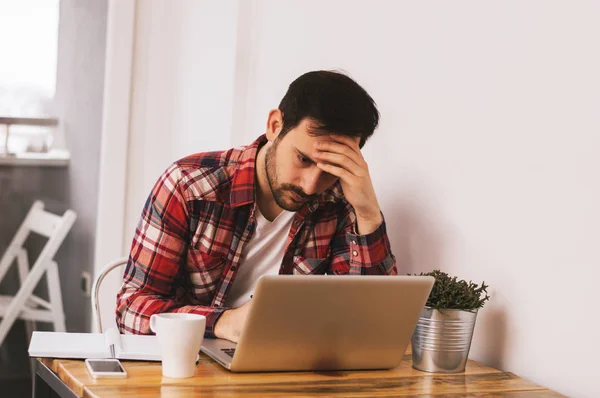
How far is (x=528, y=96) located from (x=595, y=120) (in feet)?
0.59

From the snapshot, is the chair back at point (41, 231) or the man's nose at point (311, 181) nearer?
the man's nose at point (311, 181)

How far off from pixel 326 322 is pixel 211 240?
0.51m

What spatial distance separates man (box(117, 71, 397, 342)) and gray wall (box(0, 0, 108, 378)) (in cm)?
159

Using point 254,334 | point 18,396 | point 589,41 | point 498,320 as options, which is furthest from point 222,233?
point 18,396

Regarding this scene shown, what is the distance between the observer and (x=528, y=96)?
1565mm

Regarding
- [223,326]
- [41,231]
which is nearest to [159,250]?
[223,326]

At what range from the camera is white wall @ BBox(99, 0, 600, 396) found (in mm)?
1450

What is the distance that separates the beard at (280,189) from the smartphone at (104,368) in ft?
1.96

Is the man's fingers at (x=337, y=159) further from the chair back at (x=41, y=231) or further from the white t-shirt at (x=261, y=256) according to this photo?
the chair back at (x=41, y=231)

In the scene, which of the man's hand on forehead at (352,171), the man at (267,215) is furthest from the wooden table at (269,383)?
the man's hand on forehead at (352,171)

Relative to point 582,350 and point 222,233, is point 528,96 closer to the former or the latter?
point 582,350

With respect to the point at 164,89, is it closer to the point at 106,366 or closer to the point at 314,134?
the point at 314,134

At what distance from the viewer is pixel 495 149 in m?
1.64

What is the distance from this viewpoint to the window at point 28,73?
311 cm
